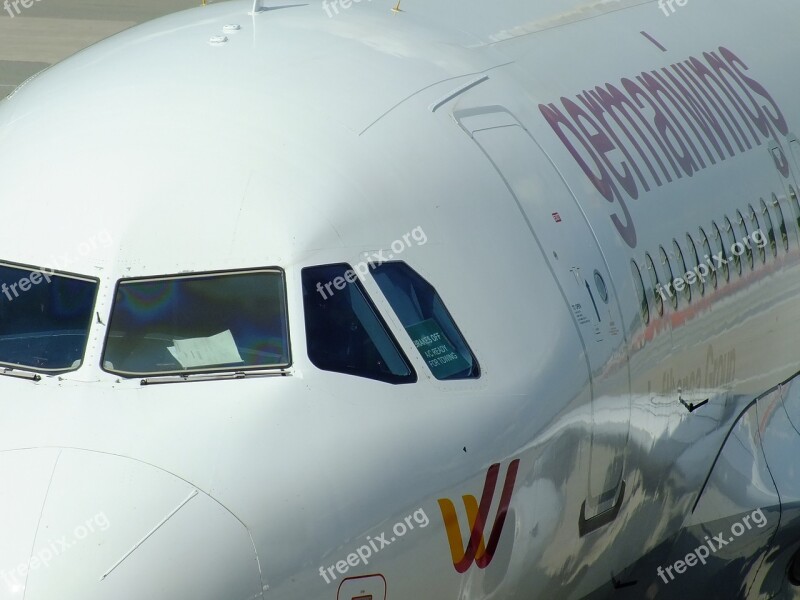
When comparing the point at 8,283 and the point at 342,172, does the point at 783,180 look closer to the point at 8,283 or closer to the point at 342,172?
the point at 342,172

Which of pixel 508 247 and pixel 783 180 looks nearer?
pixel 508 247

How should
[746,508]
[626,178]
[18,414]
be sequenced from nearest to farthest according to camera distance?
[18,414], [626,178], [746,508]

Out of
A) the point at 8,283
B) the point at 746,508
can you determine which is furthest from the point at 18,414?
the point at 746,508

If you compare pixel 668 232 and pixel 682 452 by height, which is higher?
pixel 668 232

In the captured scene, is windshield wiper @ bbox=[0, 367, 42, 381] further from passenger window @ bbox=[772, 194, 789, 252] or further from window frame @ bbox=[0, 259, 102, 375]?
passenger window @ bbox=[772, 194, 789, 252]

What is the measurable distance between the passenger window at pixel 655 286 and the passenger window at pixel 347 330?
1.95 metres

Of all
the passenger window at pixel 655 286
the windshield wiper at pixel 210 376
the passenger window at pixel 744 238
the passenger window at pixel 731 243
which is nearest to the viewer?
the windshield wiper at pixel 210 376

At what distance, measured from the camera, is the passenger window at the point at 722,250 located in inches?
301

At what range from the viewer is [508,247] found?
5934 millimetres

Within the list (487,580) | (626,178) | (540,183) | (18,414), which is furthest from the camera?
(626,178)

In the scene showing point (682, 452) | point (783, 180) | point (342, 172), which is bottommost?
point (682, 452)

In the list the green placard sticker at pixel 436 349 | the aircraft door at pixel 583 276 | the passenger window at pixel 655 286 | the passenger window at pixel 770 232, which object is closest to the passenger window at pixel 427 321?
the green placard sticker at pixel 436 349

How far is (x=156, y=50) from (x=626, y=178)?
244 centimetres

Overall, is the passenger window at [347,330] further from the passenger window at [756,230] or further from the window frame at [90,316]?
the passenger window at [756,230]
